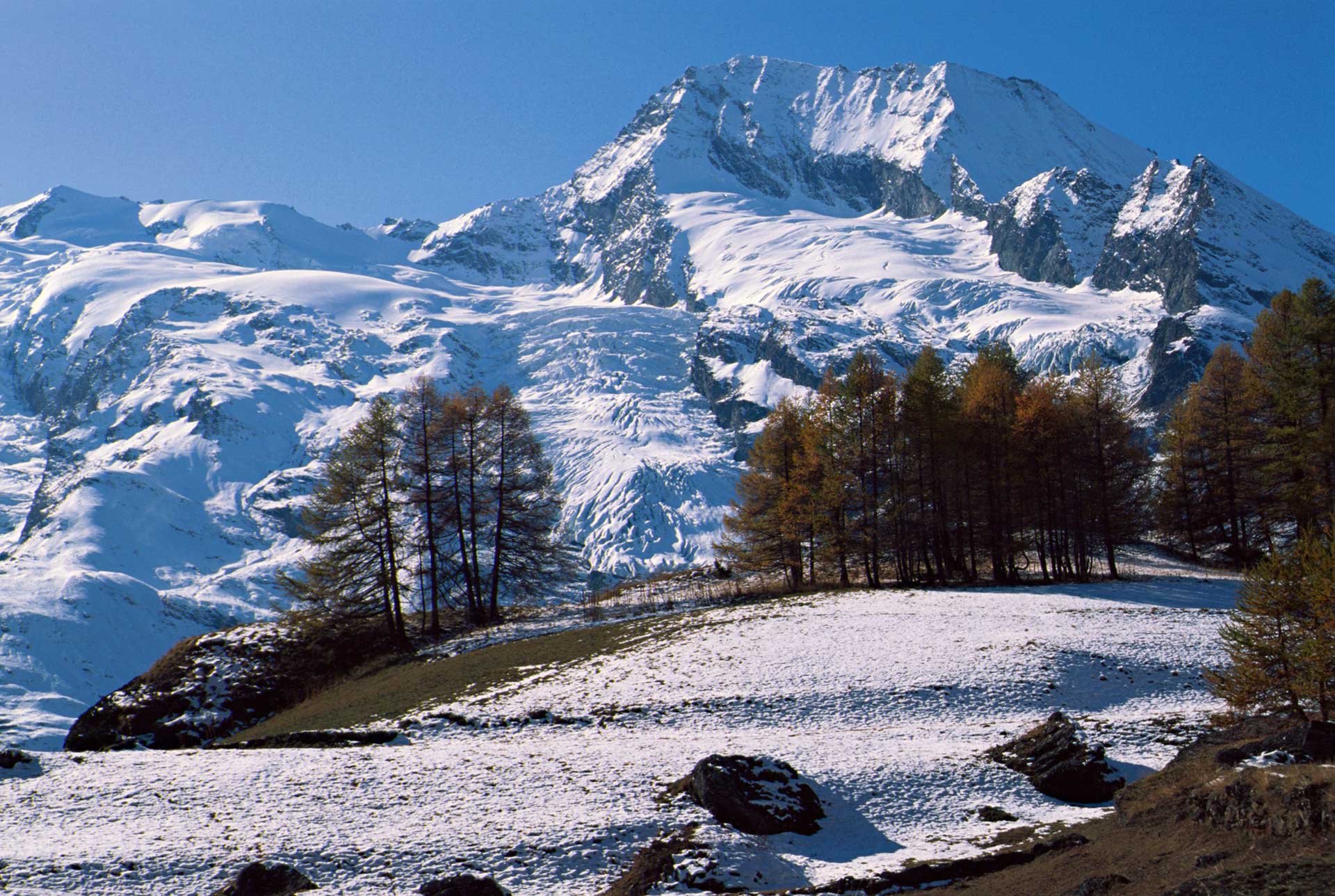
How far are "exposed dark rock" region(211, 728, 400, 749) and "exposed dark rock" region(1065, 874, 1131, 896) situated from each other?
735 inches

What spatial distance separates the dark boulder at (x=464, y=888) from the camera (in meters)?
18.5

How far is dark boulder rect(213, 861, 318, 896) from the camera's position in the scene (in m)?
18.8

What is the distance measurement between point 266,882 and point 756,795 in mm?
9855

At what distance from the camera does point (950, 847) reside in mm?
20609

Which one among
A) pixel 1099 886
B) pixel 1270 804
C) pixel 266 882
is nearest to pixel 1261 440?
pixel 1270 804

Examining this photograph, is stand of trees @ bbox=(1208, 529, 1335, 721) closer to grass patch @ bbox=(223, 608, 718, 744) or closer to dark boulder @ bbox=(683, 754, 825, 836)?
dark boulder @ bbox=(683, 754, 825, 836)

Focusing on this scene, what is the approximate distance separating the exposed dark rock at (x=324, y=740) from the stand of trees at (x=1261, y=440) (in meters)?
33.1

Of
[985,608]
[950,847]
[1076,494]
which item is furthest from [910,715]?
[1076,494]

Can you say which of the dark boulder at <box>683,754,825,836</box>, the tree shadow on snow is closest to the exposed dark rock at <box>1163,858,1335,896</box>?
the tree shadow on snow

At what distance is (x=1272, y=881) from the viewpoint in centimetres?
1309

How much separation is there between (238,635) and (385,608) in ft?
18.8

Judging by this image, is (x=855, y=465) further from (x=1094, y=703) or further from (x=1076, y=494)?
(x=1094, y=703)

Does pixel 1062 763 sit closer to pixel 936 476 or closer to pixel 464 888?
pixel 464 888

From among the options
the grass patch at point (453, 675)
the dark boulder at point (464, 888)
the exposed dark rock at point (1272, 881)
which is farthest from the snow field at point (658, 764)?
the exposed dark rock at point (1272, 881)
